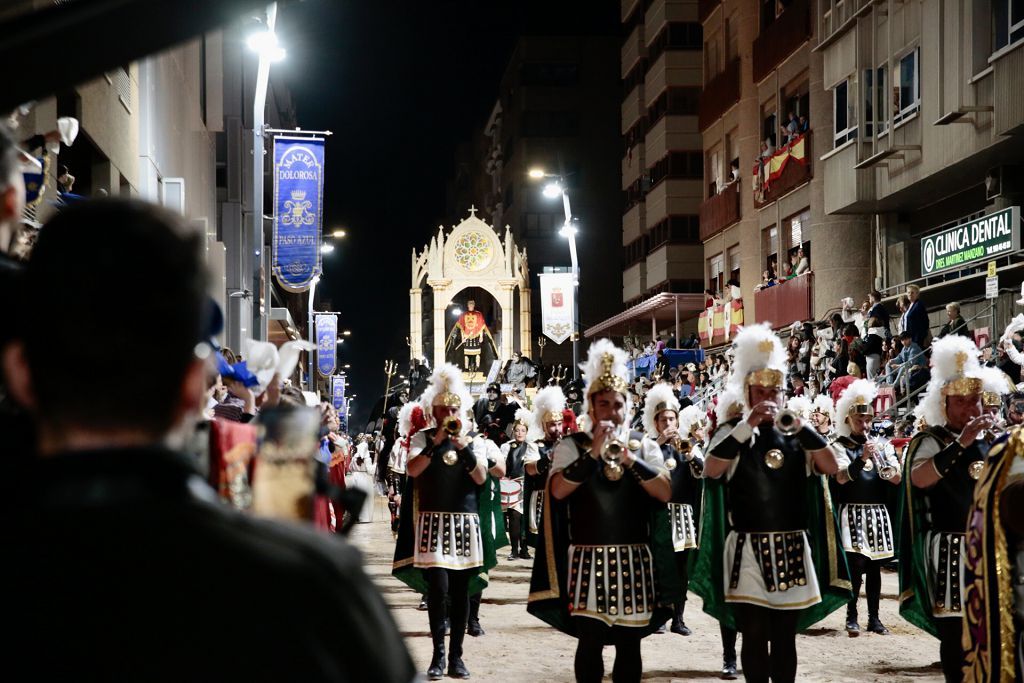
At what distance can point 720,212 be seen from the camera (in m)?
42.0

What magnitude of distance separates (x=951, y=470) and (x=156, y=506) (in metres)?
7.33

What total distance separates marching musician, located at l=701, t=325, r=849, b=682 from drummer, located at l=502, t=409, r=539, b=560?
909 centimetres

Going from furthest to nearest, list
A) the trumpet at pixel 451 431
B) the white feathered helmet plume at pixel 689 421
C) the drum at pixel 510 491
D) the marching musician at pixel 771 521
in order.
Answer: the drum at pixel 510 491
the white feathered helmet plume at pixel 689 421
the trumpet at pixel 451 431
the marching musician at pixel 771 521

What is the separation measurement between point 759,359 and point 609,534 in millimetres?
1536

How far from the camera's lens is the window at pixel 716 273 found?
43.3m

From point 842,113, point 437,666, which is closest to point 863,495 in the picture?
point 437,666

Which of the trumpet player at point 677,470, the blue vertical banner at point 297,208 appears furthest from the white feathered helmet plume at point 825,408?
the blue vertical banner at point 297,208

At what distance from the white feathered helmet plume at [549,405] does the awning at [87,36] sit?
9.53 meters

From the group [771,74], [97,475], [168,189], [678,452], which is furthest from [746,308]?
[97,475]

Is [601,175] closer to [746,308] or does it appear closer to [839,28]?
[746,308]

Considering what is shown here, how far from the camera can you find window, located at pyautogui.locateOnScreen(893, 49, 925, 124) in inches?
1051

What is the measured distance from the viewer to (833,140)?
1256 inches

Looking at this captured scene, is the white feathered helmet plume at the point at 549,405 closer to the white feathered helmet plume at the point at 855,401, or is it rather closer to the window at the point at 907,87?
the white feathered helmet plume at the point at 855,401

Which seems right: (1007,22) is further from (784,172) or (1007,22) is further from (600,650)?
(600,650)
